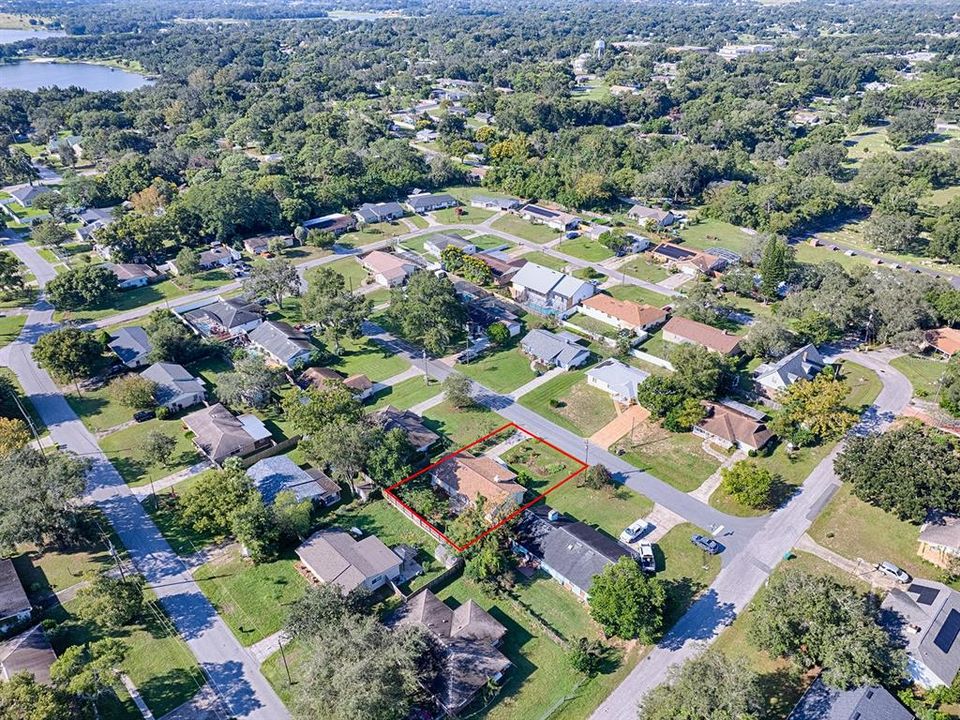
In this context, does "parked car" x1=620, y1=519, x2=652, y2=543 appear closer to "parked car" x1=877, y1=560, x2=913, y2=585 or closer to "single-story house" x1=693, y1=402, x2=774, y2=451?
"single-story house" x1=693, y1=402, x2=774, y2=451

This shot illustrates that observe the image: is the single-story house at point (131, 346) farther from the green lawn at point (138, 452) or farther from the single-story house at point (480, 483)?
the single-story house at point (480, 483)

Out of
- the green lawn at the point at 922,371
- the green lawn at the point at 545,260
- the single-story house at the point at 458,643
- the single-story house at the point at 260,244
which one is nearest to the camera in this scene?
the single-story house at the point at 458,643

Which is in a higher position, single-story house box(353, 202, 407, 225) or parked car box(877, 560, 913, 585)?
single-story house box(353, 202, 407, 225)

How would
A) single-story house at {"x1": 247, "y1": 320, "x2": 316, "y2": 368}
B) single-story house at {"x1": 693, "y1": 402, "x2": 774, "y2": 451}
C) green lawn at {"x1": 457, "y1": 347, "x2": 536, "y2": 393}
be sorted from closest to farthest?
single-story house at {"x1": 693, "y1": 402, "x2": 774, "y2": 451} → green lawn at {"x1": 457, "y1": 347, "x2": 536, "y2": 393} → single-story house at {"x1": 247, "y1": 320, "x2": 316, "y2": 368}

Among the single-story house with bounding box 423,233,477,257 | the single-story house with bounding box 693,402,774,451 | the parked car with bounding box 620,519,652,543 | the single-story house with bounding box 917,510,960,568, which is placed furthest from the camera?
the single-story house with bounding box 423,233,477,257

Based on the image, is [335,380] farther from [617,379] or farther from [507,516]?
[617,379]

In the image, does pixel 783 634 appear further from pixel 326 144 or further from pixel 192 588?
pixel 326 144

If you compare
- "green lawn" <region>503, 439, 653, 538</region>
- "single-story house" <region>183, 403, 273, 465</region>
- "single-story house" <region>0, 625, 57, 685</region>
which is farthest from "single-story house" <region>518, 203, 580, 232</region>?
"single-story house" <region>0, 625, 57, 685</region>

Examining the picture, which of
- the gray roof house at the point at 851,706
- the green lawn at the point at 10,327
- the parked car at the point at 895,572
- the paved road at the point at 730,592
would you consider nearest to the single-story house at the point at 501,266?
the paved road at the point at 730,592
